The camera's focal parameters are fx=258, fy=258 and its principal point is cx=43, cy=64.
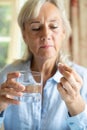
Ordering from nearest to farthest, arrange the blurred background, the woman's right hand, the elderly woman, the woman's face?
1. the woman's right hand
2. the elderly woman
3. the woman's face
4. the blurred background

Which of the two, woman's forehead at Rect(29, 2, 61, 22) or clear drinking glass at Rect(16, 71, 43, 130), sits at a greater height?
woman's forehead at Rect(29, 2, 61, 22)

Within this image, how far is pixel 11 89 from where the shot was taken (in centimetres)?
93

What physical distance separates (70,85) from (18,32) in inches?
54.3

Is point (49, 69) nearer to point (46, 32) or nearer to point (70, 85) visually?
point (46, 32)

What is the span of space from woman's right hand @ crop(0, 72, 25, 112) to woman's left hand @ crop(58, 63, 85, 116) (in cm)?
15

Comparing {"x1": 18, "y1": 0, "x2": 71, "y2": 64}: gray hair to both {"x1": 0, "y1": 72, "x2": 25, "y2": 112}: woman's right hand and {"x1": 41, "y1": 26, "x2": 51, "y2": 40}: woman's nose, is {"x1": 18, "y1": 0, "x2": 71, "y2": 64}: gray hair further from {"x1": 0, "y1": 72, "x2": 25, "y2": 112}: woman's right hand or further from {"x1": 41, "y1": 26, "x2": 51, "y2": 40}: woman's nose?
{"x1": 0, "y1": 72, "x2": 25, "y2": 112}: woman's right hand

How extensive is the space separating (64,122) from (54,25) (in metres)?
0.44

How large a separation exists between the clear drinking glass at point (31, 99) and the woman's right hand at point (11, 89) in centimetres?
2

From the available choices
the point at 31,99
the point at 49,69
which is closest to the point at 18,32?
the point at 49,69

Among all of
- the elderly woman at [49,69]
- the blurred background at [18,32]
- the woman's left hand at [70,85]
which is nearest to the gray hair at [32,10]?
the elderly woman at [49,69]

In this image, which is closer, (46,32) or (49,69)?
(46,32)

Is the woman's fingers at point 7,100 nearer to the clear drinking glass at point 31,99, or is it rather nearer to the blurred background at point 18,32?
the clear drinking glass at point 31,99

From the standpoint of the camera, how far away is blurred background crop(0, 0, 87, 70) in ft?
6.10

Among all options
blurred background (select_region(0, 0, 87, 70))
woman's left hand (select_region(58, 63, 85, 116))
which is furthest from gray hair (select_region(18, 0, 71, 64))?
blurred background (select_region(0, 0, 87, 70))
